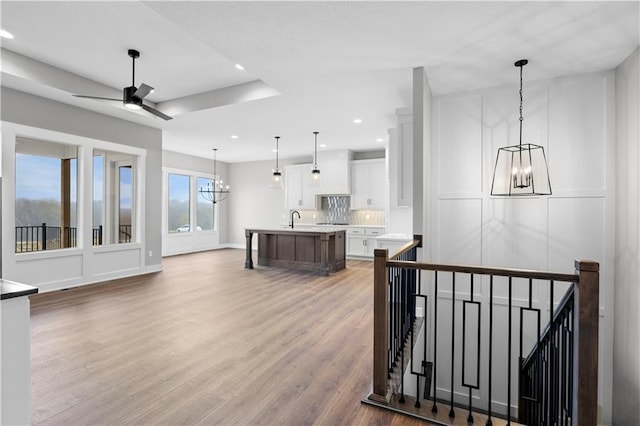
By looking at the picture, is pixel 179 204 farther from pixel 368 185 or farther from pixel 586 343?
pixel 586 343

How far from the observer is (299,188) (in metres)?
9.69

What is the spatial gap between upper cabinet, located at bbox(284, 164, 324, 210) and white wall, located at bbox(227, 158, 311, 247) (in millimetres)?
448

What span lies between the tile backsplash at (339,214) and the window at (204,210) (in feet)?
10.4

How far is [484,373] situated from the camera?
12.8 ft

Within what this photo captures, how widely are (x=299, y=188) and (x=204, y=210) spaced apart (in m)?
3.36

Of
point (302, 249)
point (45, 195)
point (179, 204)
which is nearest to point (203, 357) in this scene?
point (302, 249)

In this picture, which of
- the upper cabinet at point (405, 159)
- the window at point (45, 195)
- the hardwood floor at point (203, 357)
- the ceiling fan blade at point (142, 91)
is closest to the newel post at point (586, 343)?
the hardwood floor at point (203, 357)

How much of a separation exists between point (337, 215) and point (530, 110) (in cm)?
629

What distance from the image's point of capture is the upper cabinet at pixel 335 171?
890 centimetres

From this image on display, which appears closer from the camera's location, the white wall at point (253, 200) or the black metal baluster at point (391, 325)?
the black metal baluster at point (391, 325)

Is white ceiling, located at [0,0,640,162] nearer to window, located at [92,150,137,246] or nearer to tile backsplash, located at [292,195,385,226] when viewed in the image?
window, located at [92,150,137,246]

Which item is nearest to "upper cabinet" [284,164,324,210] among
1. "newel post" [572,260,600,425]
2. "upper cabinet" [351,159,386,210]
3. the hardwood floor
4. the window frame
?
"upper cabinet" [351,159,386,210]

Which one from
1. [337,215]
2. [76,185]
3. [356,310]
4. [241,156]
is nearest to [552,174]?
[356,310]

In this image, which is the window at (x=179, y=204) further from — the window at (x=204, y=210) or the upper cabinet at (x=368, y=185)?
the upper cabinet at (x=368, y=185)
